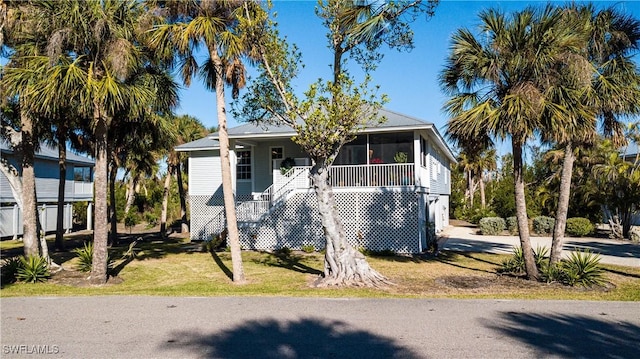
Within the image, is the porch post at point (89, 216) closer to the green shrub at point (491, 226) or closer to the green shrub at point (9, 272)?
the green shrub at point (9, 272)

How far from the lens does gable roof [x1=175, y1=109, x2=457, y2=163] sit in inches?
694

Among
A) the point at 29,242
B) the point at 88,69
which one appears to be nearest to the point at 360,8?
the point at 88,69

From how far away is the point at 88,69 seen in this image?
11688 mm

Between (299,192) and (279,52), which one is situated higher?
(279,52)

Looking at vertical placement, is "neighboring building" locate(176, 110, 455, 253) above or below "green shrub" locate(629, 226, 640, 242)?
above

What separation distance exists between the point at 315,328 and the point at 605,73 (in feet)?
34.3

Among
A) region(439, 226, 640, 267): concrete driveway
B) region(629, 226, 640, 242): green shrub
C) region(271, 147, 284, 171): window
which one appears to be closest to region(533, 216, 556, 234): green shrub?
region(439, 226, 640, 267): concrete driveway

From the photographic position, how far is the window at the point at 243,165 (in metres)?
23.4

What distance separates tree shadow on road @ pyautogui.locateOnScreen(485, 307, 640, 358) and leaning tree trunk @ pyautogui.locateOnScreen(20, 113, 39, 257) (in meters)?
12.2

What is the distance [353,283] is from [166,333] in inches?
212

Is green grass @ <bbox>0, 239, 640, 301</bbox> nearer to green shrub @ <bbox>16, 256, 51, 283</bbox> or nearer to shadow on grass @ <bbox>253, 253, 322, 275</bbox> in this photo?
shadow on grass @ <bbox>253, 253, 322, 275</bbox>

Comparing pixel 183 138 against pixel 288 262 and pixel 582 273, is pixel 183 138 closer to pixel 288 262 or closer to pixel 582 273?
pixel 288 262

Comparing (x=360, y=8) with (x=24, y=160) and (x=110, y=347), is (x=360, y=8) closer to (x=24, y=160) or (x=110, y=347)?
(x=110, y=347)

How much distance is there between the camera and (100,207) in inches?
475
